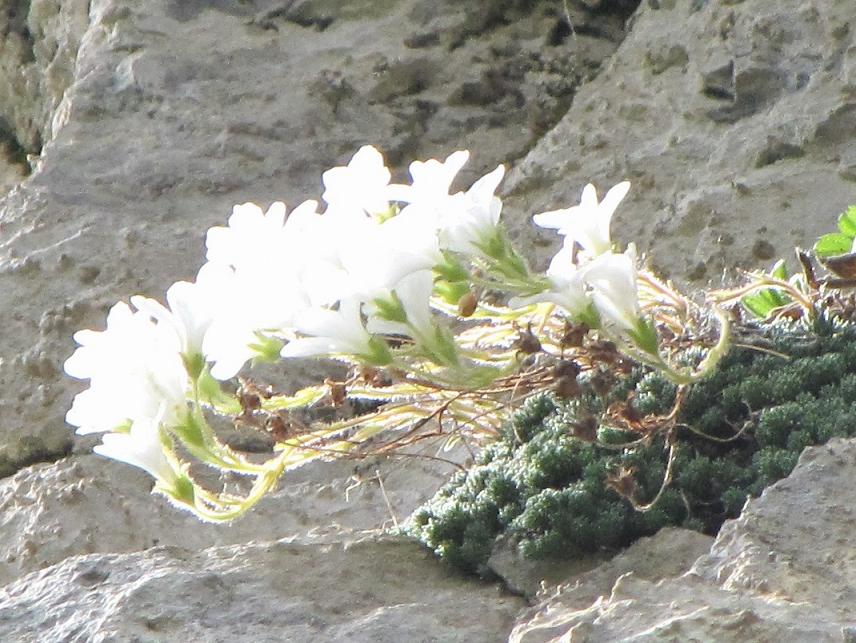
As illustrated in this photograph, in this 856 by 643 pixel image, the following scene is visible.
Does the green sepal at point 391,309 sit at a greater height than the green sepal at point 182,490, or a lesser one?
greater

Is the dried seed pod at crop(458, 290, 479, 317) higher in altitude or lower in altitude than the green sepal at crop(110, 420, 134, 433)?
higher

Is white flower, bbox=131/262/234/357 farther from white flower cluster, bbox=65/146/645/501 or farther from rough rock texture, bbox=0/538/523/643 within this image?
rough rock texture, bbox=0/538/523/643

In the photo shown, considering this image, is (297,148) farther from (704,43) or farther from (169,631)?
(169,631)

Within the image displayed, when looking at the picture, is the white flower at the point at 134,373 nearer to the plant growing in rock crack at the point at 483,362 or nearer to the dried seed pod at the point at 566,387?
the plant growing in rock crack at the point at 483,362

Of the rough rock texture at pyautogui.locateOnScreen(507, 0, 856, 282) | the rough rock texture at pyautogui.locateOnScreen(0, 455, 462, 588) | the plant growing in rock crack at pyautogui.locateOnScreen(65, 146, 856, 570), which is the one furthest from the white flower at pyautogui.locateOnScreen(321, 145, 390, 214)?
the rough rock texture at pyautogui.locateOnScreen(507, 0, 856, 282)

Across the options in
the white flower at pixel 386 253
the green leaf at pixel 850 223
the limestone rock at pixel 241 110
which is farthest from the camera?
the limestone rock at pixel 241 110

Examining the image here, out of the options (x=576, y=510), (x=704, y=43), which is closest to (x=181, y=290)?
(x=576, y=510)

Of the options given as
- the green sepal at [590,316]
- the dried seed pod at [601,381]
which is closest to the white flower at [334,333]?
the green sepal at [590,316]

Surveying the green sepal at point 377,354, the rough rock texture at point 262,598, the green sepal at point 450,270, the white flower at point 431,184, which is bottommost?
the rough rock texture at point 262,598

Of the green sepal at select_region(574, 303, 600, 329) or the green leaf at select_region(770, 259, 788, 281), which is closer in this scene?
the green sepal at select_region(574, 303, 600, 329)
